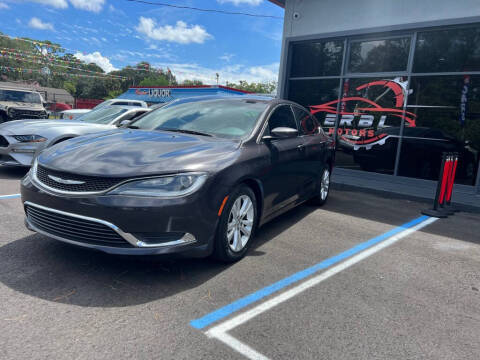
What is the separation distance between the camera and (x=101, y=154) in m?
2.97

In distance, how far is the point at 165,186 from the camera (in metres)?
2.71

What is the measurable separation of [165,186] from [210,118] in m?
1.49

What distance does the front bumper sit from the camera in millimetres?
2598

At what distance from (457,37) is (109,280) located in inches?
338

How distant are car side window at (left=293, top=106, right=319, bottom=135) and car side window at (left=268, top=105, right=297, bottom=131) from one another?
0.20 metres

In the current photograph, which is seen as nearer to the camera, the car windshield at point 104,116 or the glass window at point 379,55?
the car windshield at point 104,116

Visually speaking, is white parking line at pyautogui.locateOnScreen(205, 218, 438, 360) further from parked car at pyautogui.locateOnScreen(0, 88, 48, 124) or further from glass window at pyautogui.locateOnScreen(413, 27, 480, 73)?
parked car at pyautogui.locateOnScreen(0, 88, 48, 124)

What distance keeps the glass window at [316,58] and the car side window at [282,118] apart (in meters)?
5.75

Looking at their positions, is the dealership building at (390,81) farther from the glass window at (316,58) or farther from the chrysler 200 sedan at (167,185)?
the chrysler 200 sedan at (167,185)

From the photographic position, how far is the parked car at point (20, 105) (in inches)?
547

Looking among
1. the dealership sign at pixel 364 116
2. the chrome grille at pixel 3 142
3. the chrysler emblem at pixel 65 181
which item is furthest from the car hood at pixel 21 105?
the chrysler emblem at pixel 65 181

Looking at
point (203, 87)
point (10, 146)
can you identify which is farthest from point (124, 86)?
point (10, 146)

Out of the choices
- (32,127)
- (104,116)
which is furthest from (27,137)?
(104,116)

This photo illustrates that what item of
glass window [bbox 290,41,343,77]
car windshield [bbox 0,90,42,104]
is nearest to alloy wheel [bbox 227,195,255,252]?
glass window [bbox 290,41,343,77]
